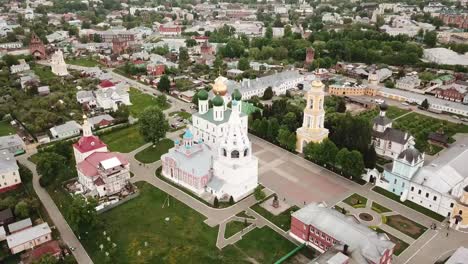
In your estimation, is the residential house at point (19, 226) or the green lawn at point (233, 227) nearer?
the residential house at point (19, 226)

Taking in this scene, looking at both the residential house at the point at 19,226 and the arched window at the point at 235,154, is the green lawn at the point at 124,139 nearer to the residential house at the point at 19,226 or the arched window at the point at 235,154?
the residential house at the point at 19,226

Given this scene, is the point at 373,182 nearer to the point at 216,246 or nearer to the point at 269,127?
the point at 269,127

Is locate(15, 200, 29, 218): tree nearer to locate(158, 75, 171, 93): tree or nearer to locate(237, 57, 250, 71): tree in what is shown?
locate(158, 75, 171, 93): tree

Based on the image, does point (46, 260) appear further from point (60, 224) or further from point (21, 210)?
point (21, 210)

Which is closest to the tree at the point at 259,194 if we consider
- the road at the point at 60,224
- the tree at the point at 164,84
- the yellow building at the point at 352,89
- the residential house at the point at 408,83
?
the road at the point at 60,224

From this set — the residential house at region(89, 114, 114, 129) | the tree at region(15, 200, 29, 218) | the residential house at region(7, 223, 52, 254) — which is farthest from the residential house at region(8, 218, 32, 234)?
the residential house at region(89, 114, 114, 129)

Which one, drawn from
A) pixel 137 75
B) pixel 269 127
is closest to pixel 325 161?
pixel 269 127
